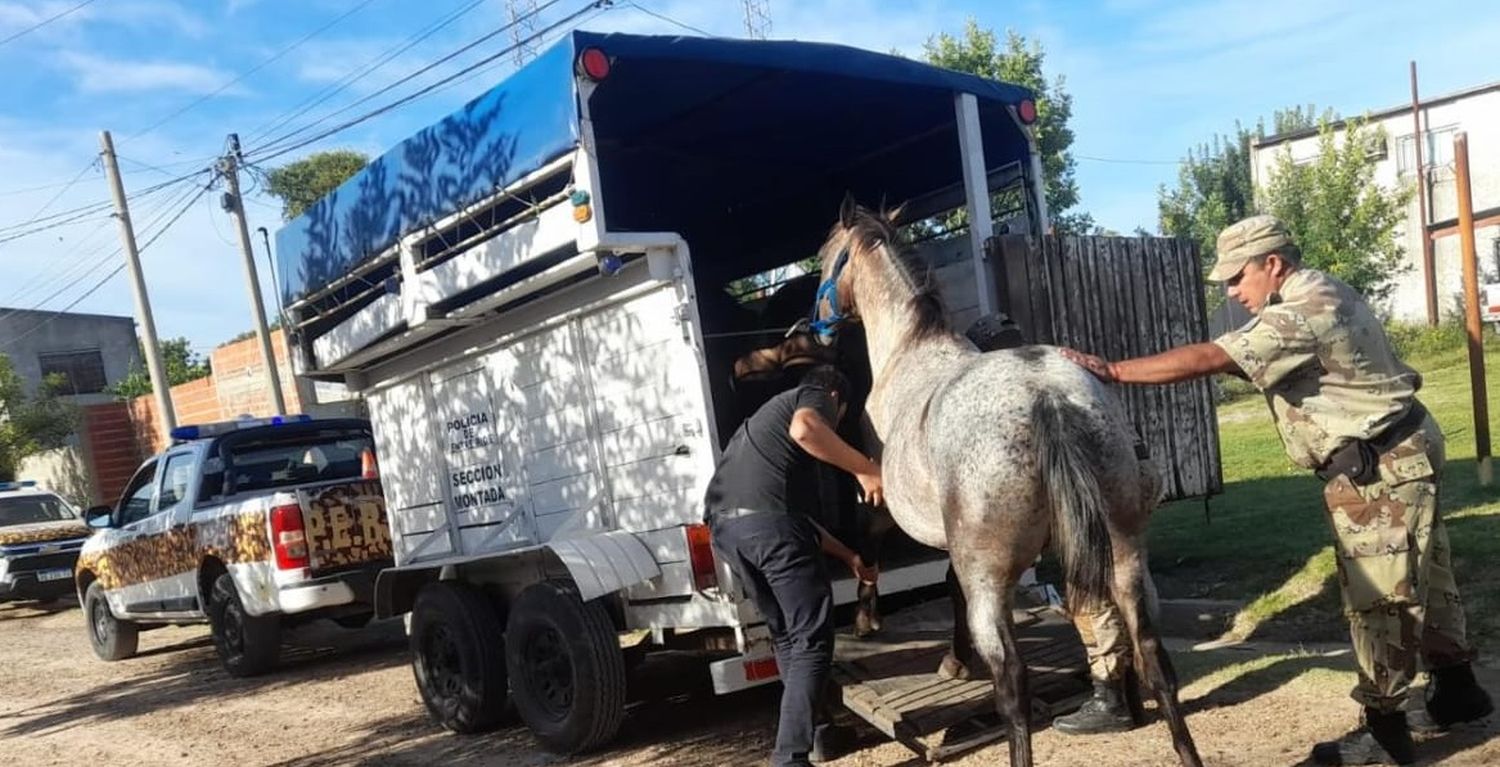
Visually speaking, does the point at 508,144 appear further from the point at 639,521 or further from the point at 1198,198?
the point at 1198,198

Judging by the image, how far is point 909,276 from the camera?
4.75 metres

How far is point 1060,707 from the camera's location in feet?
16.5

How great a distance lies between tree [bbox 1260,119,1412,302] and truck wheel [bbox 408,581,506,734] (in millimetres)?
22686

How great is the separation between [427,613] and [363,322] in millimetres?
1820

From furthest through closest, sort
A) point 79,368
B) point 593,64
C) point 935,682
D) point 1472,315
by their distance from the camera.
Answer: point 79,368 → point 1472,315 → point 935,682 → point 593,64

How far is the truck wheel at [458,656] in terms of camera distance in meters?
6.05

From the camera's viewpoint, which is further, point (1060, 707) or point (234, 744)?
point (234, 744)

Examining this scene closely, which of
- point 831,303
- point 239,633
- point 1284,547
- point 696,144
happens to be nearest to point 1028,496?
point 831,303

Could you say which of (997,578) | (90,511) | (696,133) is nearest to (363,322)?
(696,133)

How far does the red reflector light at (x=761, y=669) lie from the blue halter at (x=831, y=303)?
147 cm

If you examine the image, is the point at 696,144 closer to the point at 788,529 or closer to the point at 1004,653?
the point at 788,529

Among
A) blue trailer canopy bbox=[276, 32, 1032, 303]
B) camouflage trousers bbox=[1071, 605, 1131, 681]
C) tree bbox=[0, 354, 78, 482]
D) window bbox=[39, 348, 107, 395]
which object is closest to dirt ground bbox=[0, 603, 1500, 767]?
camouflage trousers bbox=[1071, 605, 1131, 681]

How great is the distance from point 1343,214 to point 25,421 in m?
27.9

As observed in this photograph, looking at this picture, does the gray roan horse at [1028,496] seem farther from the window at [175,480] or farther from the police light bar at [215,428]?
the window at [175,480]
